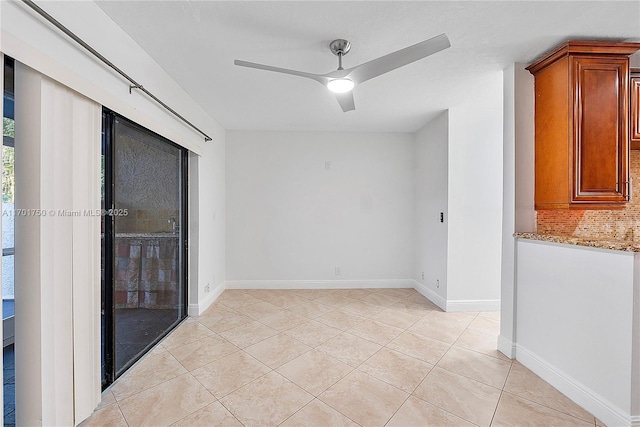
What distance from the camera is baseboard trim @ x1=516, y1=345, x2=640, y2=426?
156 centimetres

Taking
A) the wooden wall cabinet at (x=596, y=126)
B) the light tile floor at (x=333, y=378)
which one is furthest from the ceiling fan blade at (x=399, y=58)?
the light tile floor at (x=333, y=378)

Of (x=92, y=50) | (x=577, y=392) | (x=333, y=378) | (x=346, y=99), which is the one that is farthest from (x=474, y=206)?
(x=92, y=50)

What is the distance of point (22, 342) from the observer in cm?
138

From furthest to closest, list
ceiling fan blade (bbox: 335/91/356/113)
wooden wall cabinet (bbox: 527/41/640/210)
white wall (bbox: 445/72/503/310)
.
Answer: white wall (bbox: 445/72/503/310) < ceiling fan blade (bbox: 335/91/356/113) < wooden wall cabinet (bbox: 527/41/640/210)

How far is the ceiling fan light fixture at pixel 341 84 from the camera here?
190 centimetres

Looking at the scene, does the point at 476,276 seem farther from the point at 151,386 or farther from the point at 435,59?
the point at 151,386

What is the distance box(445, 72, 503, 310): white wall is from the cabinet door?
4.44 feet

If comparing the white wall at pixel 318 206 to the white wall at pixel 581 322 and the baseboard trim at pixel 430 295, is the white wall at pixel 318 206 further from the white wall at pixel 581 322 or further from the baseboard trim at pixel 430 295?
the white wall at pixel 581 322

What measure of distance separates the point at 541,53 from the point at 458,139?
1246 mm

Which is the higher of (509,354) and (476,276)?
(476,276)

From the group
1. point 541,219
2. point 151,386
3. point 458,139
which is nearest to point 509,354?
point 541,219

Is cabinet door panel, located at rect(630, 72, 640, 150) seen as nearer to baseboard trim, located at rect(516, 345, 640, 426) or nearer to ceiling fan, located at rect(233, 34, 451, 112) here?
ceiling fan, located at rect(233, 34, 451, 112)

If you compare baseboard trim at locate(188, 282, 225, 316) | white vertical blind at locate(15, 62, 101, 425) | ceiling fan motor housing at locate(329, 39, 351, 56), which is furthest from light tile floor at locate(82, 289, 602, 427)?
ceiling fan motor housing at locate(329, 39, 351, 56)

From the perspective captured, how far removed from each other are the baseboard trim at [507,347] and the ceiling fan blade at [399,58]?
234 cm
